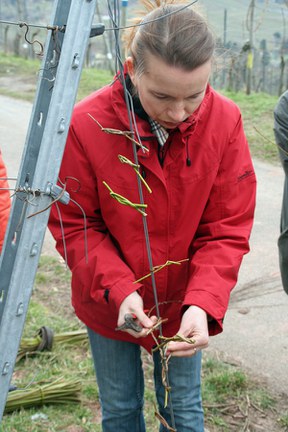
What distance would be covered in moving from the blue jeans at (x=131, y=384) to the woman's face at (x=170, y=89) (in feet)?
2.63

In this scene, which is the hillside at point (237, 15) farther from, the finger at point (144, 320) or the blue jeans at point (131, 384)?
the blue jeans at point (131, 384)

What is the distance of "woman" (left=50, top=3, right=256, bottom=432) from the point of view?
1.95m

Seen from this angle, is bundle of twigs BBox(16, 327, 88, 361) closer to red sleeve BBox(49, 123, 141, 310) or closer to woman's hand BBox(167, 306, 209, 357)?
red sleeve BBox(49, 123, 141, 310)

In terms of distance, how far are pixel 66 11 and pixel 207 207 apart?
2.89ft

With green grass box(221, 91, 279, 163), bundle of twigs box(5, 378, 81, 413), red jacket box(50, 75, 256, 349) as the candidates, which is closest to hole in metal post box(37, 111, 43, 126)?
red jacket box(50, 75, 256, 349)

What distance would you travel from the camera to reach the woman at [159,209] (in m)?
1.95

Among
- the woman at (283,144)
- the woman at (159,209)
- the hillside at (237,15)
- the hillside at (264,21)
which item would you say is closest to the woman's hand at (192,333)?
the woman at (159,209)

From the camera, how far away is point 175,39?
184 cm

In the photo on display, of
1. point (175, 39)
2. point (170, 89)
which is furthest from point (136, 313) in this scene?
point (175, 39)

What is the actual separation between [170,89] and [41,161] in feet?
1.65

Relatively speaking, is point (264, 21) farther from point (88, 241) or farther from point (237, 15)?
point (88, 241)

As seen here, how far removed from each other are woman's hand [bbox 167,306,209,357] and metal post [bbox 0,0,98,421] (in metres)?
0.48

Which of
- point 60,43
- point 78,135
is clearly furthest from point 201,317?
point 60,43

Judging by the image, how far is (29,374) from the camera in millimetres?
3504
